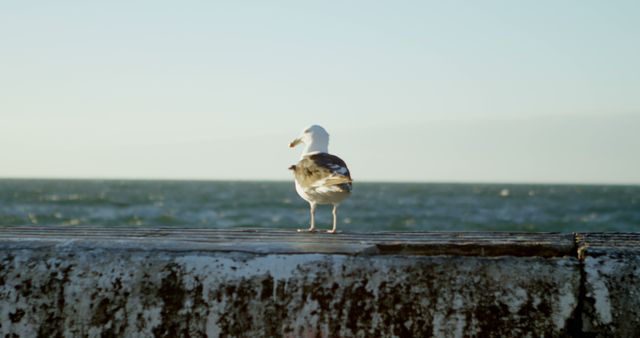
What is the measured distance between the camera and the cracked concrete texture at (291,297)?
1.98 meters

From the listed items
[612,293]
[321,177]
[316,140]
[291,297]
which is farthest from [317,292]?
[316,140]

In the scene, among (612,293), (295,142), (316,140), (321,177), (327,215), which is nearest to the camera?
(612,293)

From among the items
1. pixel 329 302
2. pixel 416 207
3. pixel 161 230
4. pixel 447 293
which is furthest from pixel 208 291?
pixel 416 207

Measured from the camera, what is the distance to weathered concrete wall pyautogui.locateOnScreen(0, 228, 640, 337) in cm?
198

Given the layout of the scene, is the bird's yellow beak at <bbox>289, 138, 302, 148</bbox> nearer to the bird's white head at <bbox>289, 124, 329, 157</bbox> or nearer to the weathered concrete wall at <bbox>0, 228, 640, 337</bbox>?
the bird's white head at <bbox>289, 124, 329, 157</bbox>

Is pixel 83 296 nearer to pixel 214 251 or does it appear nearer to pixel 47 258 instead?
pixel 47 258

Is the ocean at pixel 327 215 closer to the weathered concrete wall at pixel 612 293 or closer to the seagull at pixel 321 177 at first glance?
the seagull at pixel 321 177

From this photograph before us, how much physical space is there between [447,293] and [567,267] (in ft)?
0.94

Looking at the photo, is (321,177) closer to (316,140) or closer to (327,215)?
(316,140)

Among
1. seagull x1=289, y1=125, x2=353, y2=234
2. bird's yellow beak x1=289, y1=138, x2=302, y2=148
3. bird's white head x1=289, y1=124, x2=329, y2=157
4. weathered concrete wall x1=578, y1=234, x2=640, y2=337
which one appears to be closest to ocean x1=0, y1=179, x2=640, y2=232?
bird's yellow beak x1=289, y1=138, x2=302, y2=148

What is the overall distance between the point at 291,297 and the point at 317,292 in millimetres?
59

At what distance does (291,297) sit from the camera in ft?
6.59

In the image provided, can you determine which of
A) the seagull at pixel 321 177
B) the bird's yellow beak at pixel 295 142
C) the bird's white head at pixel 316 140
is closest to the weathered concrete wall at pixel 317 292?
the seagull at pixel 321 177

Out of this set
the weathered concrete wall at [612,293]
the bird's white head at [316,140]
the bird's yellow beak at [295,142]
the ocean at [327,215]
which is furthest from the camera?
the ocean at [327,215]
